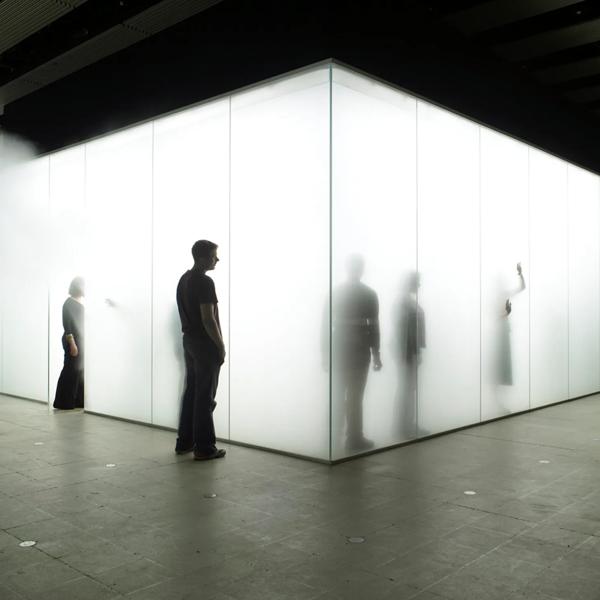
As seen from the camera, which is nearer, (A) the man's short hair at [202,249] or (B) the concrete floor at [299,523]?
(B) the concrete floor at [299,523]

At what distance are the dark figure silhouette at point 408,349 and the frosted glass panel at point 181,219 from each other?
1660 millimetres

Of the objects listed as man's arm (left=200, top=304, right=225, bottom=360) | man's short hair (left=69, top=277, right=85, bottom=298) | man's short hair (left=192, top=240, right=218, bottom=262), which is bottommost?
man's arm (left=200, top=304, right=225, bottom=360)

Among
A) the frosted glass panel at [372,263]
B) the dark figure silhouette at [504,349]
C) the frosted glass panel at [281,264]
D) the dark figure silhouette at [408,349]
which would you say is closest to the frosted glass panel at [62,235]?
the frosted glass panel at [281,264]

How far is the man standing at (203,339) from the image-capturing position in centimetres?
538

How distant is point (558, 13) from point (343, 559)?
5971 millimetres

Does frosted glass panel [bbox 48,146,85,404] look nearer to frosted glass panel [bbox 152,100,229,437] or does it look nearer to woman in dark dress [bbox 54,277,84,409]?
woman in dark dress [bbox 54,277,84,409]

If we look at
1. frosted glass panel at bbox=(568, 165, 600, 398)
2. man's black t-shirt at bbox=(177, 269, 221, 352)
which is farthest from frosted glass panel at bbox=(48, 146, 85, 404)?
frosted glass panel at bbox=(568, 165, 600, 398)

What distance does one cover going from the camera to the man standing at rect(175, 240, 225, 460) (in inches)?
212

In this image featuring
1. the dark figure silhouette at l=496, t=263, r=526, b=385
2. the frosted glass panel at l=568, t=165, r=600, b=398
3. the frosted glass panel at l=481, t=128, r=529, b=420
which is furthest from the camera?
the frosted glass panel at l=568, t=165, r=600, b=398

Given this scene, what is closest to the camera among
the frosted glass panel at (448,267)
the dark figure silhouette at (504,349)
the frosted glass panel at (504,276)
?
the frosted glass panel at (448,267)

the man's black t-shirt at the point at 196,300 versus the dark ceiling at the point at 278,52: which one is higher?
the dark ceiling at the point at 278,52

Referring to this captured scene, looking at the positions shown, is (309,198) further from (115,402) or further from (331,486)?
(115,402)

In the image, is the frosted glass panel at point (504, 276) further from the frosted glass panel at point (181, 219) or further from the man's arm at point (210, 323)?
the man's arm at point (210, 323)

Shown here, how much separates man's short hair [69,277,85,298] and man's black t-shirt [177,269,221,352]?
9.73ft
